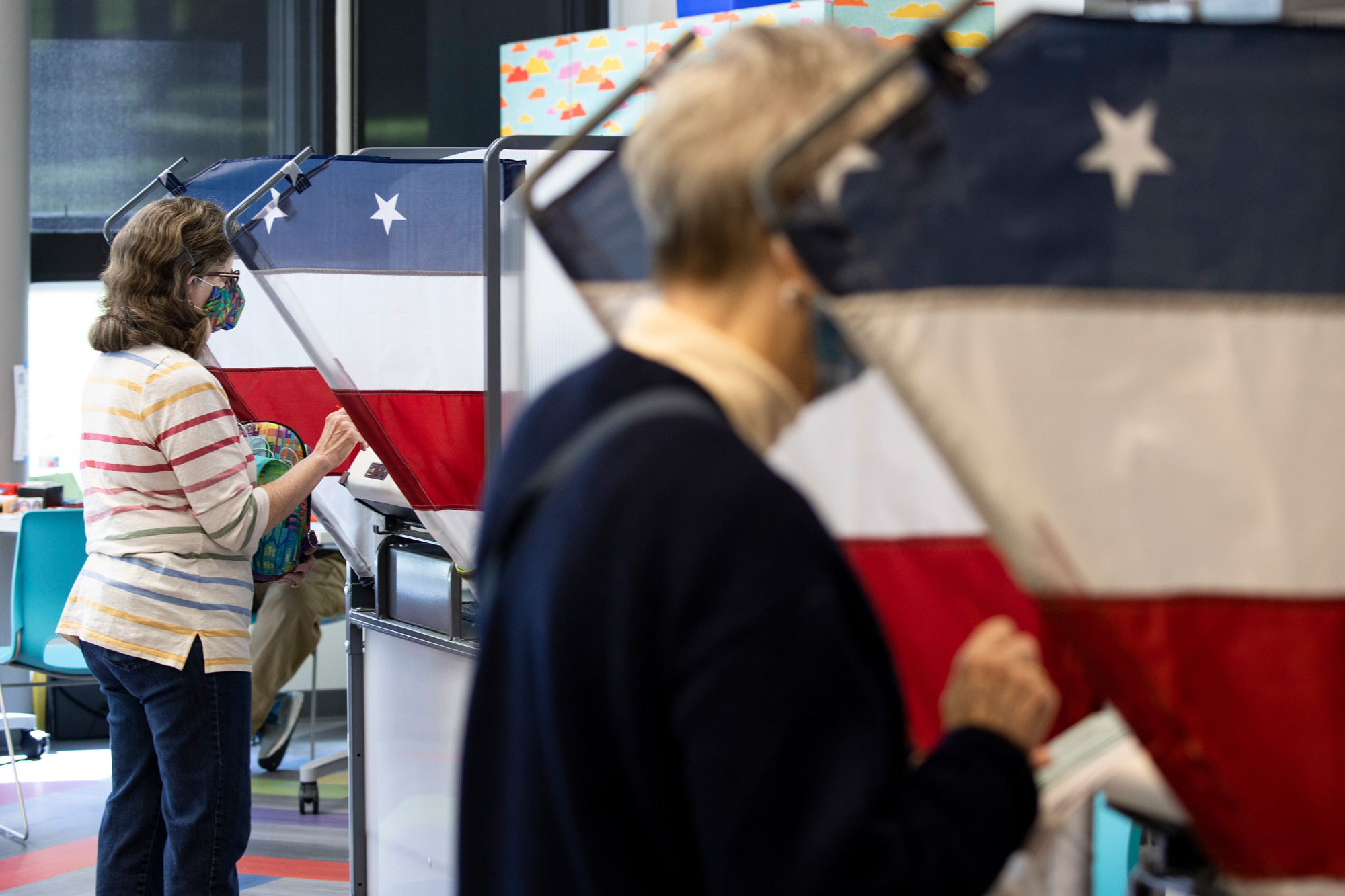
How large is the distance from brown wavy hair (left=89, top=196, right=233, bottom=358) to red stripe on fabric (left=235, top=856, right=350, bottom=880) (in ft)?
5.53

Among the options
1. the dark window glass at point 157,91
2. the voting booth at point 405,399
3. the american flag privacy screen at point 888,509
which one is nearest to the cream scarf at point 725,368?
the american flag privacy screen at point 888,509

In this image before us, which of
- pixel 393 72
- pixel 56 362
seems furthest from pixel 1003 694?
pixel 393 72

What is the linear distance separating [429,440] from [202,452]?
1.25 ft

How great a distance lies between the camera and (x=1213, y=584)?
0.71 meters

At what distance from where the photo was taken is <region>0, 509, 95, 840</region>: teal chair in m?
3.70

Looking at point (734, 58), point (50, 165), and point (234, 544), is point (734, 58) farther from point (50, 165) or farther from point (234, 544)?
point (50, 165)

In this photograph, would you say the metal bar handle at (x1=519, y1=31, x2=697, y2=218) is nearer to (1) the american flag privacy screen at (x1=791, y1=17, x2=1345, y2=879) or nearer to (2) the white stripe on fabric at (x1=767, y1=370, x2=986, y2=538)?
(2) the white stripe on fabric at (x1=767, y1=370, x2=986, y2=538)

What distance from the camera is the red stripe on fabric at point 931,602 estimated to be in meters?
1.02

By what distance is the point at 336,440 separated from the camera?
94.1 inches

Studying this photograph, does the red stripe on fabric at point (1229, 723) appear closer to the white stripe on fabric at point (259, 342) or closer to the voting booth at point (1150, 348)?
the voting booth at point (1150, 348)

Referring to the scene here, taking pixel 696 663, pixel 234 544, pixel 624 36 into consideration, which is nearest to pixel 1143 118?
pixel 696 663

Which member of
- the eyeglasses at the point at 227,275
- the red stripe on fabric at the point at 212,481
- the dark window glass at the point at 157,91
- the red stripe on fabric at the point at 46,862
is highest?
the dark window glass at the point at 157,91

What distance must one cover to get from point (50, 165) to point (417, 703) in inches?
156

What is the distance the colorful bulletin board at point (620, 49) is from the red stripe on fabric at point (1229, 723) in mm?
2631
